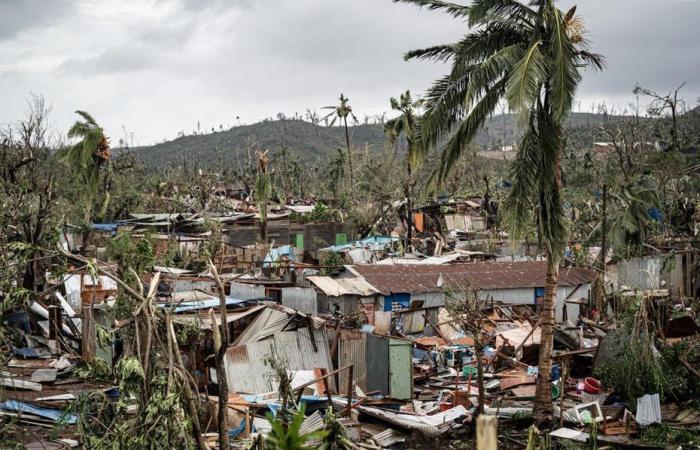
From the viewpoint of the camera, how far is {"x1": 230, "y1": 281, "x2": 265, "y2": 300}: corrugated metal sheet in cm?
2045

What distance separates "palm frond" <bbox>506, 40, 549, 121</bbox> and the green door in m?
5.72

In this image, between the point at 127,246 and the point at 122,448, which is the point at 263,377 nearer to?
the point at 127,246

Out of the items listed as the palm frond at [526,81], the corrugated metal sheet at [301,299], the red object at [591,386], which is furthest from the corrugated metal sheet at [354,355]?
the palm frond at [526,81]

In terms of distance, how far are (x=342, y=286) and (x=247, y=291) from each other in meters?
2.64

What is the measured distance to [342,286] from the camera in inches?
806

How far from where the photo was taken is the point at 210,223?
2658 cm

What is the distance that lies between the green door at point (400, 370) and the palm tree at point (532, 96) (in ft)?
9.48

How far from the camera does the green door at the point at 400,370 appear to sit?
1480 cm

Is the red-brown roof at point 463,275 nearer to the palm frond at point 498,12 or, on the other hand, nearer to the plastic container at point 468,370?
the plastic container at point 468,370

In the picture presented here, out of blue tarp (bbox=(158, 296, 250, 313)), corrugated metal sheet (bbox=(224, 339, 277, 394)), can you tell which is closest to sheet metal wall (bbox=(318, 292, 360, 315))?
blue tarp (bbox=(158, 296, 250, 313))

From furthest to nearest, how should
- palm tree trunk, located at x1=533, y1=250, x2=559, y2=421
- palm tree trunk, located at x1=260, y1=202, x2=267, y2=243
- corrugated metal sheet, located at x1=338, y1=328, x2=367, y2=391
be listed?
palm tree trunk, located at x1=260, y1=202, x2=267, y2=243 → corrugated metal sheet, located at x1=338, y1=328, x2=367, y2=391 → palm tree trunk, located at x1=533, y1=250, x2=559, y2=421

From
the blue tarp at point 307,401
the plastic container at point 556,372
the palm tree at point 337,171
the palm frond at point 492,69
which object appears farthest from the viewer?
the palm tree at point 337,171

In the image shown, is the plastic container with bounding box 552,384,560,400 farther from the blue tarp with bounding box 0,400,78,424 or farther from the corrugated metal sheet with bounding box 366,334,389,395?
the blue tarp with bounding box 0,400,78,424

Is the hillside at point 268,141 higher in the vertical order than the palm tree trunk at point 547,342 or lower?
higher
